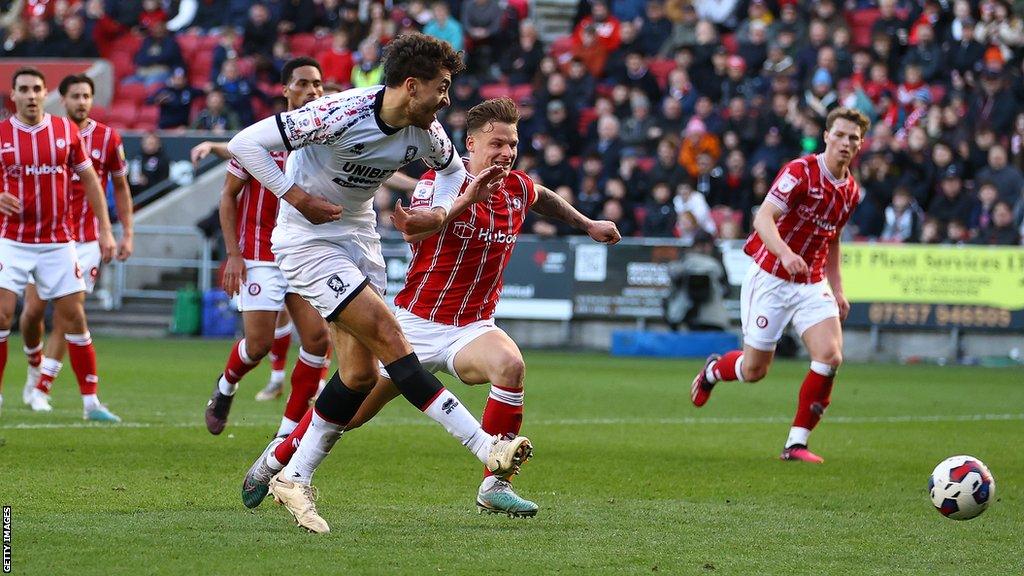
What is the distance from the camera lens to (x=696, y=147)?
22625 millimetres

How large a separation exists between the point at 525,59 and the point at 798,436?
16.6m

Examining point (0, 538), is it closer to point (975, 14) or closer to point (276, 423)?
point (276, 423)

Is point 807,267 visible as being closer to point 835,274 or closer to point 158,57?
point 835,274

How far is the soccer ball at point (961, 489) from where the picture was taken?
6.85 meters

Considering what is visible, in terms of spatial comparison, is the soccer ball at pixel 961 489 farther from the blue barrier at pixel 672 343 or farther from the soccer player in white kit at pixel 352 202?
the blue barrier at pixel 672 343

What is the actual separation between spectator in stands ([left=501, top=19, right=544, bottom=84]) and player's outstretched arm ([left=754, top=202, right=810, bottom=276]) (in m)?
15.8

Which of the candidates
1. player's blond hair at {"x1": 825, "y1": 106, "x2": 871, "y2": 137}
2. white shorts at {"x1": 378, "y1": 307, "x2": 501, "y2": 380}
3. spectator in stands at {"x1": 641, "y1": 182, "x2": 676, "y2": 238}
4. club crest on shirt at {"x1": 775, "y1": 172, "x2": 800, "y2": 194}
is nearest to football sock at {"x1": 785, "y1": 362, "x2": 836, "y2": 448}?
club crest on shirt at {"x1": 775, "y1": 172, "x2": 800, "y2": 194}

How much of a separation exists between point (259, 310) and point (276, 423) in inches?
56.6

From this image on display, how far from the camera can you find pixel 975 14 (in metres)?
22.9

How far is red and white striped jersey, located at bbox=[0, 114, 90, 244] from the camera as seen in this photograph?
421 inches

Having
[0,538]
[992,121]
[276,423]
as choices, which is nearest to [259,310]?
[276,423]

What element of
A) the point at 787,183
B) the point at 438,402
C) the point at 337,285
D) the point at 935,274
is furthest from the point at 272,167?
the point at 935,274

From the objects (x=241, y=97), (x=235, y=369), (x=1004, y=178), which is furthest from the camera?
(x=241, y=97)

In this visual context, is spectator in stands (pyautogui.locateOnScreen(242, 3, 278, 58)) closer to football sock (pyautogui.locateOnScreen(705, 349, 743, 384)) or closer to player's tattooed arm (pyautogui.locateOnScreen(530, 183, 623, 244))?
football sock (pyautogui.locateOnScreen(705, 349, 743, 384))
